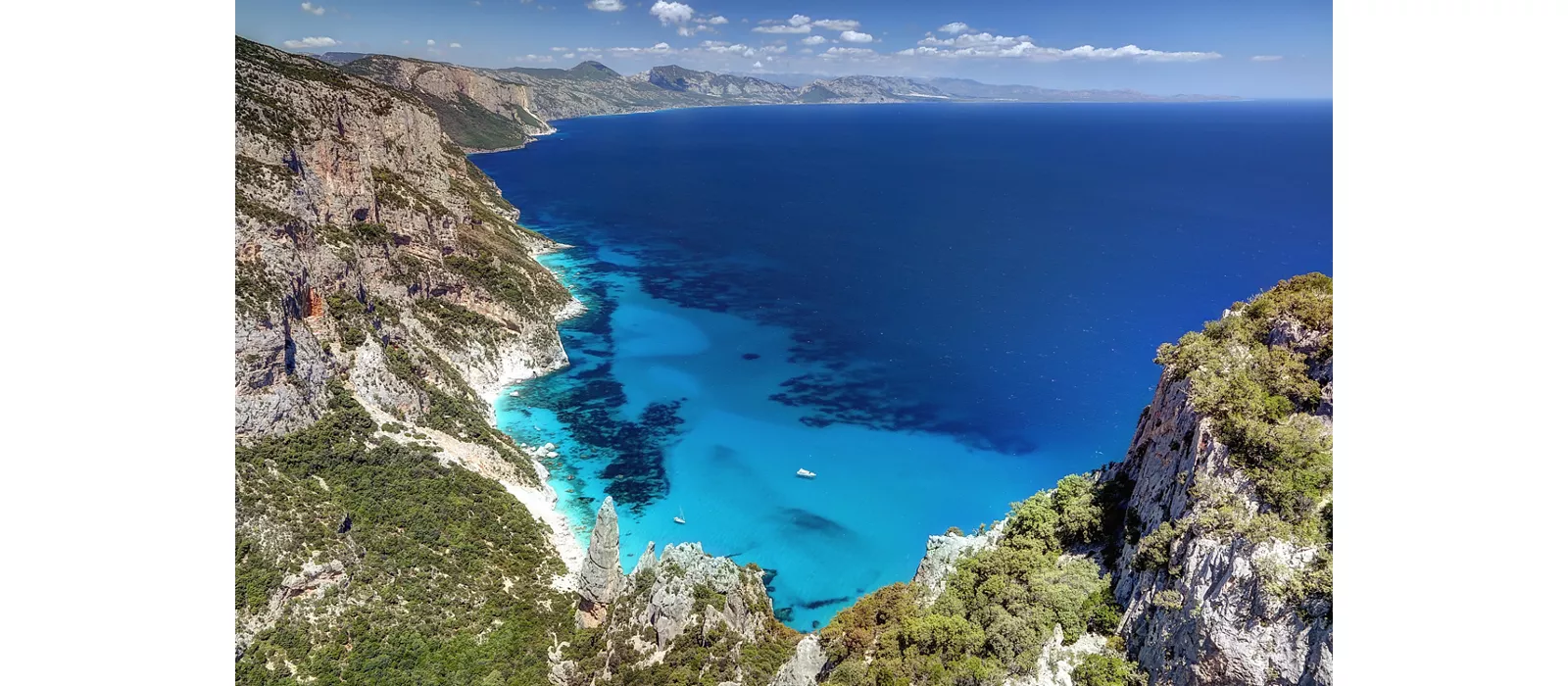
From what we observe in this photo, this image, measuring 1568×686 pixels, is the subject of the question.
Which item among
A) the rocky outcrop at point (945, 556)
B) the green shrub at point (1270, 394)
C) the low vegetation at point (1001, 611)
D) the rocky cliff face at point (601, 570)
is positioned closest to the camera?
the green shrub at point (1270, 394)

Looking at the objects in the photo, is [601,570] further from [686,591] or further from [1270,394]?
[1270,394]

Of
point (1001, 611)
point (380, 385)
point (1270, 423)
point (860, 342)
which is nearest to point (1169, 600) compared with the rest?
point (1001, 611)

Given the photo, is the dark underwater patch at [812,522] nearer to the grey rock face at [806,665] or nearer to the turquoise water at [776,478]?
the turquoise water at [776,478]

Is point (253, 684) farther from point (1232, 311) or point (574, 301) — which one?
point (574, 301)

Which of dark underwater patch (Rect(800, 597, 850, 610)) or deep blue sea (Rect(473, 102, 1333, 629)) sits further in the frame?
deep blue sea (Rect(473, 102, 1333, 629))

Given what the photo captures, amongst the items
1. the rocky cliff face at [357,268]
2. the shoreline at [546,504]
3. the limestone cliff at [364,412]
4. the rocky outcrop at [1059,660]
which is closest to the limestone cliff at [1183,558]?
the rocky outcrop at [1059,660]

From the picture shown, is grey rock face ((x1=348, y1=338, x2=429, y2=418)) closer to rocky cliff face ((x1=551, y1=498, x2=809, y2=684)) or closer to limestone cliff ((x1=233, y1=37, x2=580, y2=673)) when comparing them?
limestone cliff ((x1=233, y1=37, x2=580, y2=673))

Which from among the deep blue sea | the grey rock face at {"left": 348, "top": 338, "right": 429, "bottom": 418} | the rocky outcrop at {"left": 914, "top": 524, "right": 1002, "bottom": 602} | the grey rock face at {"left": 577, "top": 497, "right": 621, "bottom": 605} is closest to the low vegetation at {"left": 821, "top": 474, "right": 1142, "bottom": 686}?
the rocky outcrop at {"left": 914, "top": 524, "right": 1002, "bottom": 602}

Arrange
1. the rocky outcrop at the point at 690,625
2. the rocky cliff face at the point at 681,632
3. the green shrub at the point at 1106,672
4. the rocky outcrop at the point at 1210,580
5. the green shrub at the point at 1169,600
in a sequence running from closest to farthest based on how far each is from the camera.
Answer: the rocky outcrop at the point at 1210,580
the green shrub at the point at 1169,600
the green shrub at the point at 1106,672
the rocky cliff face at the point at 681,632
the rocky outcrop at the point at 690,625
